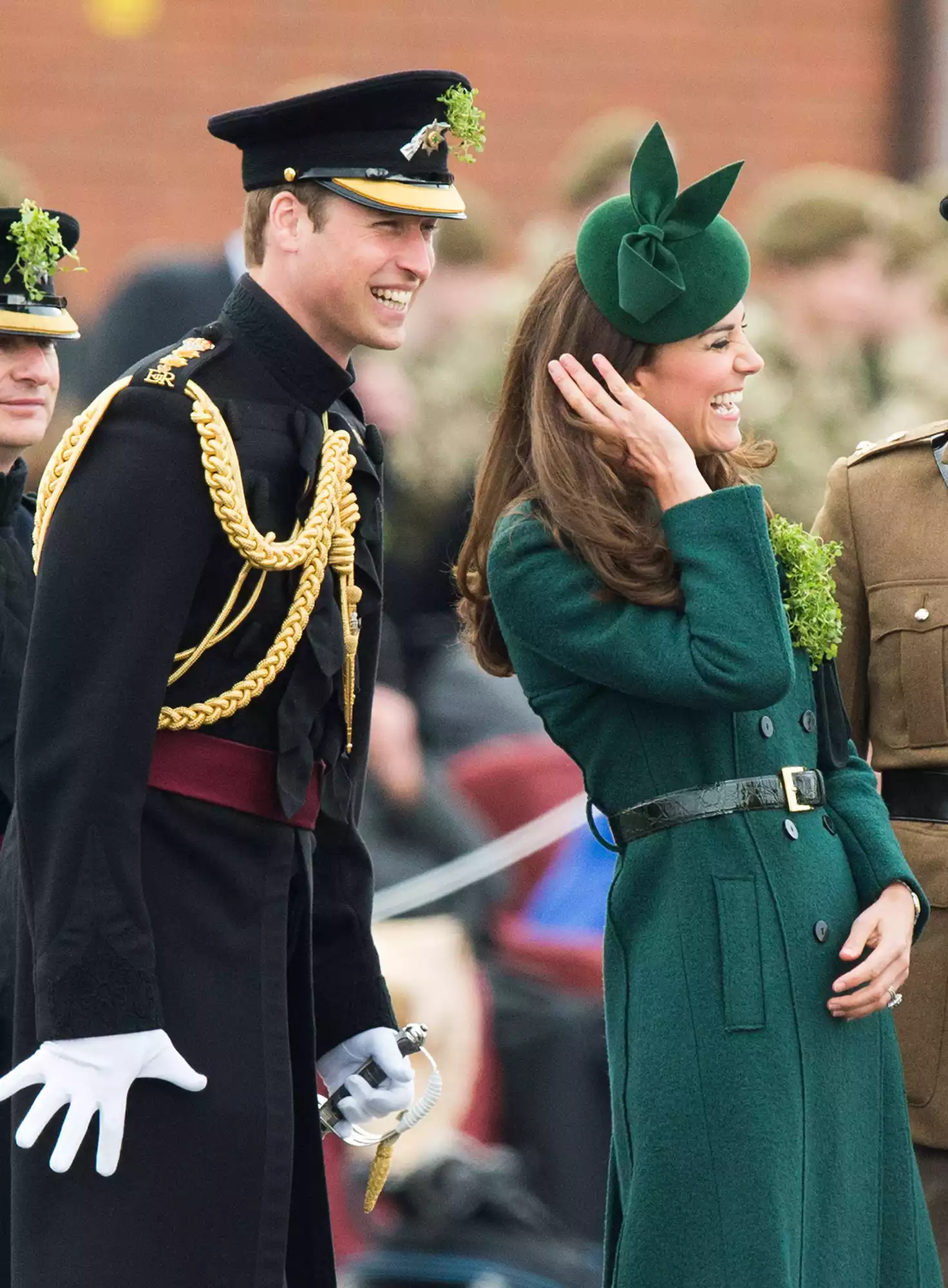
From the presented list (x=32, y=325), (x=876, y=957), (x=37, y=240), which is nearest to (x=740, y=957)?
(x=876, y=957)

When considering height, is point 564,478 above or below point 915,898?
above

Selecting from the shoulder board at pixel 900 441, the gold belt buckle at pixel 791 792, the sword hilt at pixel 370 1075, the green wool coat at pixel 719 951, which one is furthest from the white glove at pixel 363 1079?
the shoulder board at pixel 900 441

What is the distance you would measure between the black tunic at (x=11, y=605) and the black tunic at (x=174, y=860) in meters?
0.90

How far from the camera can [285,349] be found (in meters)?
2.73

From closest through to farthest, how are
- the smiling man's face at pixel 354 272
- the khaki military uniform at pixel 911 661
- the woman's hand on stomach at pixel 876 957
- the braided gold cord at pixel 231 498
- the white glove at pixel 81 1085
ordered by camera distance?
the white glove at pixel 81 1085 → the braided gold cord at pixel 231 498 → the smiling man's face at pixel 354 272 → the woman's hand on stomach at pixel 876 957 → the khaki military uniform at pixel 911 661

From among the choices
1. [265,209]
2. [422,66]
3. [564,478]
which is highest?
[422,66]

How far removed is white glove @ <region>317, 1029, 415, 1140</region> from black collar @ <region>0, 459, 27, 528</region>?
132 centimetres

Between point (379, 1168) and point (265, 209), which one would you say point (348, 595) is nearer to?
point (265, 209)

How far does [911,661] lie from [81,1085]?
1530 mm

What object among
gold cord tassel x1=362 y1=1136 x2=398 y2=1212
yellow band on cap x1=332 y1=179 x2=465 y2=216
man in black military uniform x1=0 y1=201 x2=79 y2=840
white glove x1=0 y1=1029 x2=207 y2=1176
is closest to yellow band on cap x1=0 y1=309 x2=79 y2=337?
man in black military uniform x1=0 y1=201 x2=79 y2=840

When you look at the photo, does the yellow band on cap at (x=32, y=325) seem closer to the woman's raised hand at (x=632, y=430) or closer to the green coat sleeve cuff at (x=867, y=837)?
the woman's raised hand at (x=632, y=430)

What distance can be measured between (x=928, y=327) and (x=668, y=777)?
3.04 metres

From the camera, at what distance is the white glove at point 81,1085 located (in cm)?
242

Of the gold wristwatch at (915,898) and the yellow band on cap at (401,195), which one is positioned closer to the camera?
the yellow band on cap at (401,195)
